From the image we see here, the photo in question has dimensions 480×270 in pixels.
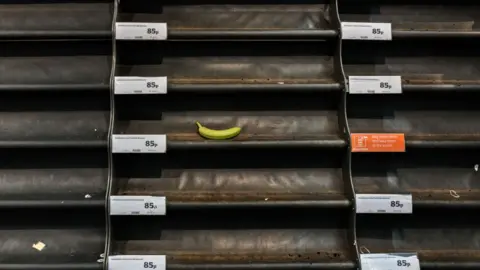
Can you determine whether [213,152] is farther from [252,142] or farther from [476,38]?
[476,38]

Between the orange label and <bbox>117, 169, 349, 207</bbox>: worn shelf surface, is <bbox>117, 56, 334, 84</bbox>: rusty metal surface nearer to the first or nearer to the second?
the orange label

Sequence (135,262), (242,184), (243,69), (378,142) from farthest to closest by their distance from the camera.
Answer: (243,69)
(242,184)
(378,142)
(135,262)

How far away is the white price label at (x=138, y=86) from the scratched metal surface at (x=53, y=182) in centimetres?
39

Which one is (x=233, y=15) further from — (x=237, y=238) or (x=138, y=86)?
(x=237, y=238)

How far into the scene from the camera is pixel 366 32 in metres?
1.96

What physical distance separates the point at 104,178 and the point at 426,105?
1538 millimetres

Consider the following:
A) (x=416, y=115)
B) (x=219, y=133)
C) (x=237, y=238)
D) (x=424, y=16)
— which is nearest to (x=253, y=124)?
(x=219, y=133)

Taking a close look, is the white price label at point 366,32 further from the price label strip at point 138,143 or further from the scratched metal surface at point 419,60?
the price label strip at point 138,143

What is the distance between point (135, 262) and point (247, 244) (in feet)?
1.59

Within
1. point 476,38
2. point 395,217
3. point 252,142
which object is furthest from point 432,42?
point 252,142

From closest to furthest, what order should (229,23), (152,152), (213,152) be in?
(152,152) < (213,152) < (229,23)

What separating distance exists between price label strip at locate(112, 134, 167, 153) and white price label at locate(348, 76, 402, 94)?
856mm

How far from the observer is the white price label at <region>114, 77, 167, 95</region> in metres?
1.89

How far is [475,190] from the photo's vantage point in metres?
2.00
